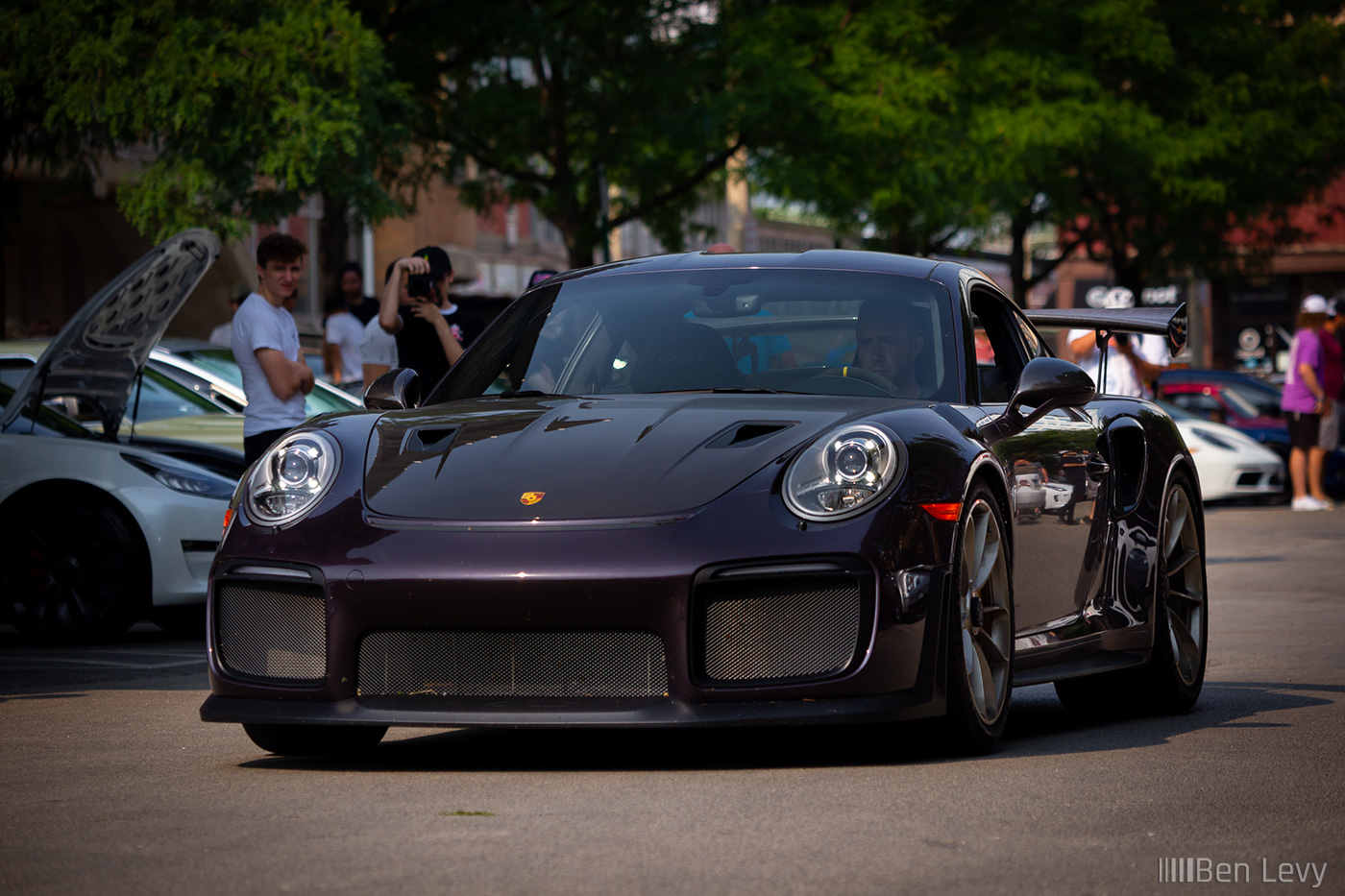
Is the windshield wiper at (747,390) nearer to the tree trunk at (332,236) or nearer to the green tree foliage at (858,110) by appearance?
the tree trunk at (332,236)

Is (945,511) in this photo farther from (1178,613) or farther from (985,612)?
(1178,613)

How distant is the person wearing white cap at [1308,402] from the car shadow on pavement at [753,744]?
14004 mm

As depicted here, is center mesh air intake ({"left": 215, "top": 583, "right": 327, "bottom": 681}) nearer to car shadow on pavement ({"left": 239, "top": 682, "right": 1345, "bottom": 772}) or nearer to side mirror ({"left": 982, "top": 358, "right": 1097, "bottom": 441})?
car shadow on pavement ({"left": 239, "top": 682, "right": 1345, "bottom": 772})

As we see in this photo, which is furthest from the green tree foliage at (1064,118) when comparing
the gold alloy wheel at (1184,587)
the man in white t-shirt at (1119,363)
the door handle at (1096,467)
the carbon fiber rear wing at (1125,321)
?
the door handle at (1096,467)

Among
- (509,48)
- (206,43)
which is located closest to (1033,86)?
(509,48)

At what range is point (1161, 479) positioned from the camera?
722 cm

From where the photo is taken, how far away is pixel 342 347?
16281 mm

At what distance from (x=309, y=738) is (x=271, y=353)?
419cm

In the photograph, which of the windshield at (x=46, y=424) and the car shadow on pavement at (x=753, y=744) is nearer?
the car shadow on pavement at (x=753, y=744)

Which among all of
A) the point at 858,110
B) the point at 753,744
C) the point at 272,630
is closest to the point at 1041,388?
the point at 753,744

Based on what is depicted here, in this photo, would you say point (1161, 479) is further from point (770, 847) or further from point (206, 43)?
point (206, 43)

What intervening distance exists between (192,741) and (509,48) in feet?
61.7

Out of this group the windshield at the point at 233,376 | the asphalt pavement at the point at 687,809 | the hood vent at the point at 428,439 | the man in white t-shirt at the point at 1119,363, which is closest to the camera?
the asphalt pavement at the point at 687,809

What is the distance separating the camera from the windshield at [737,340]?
628 cm
